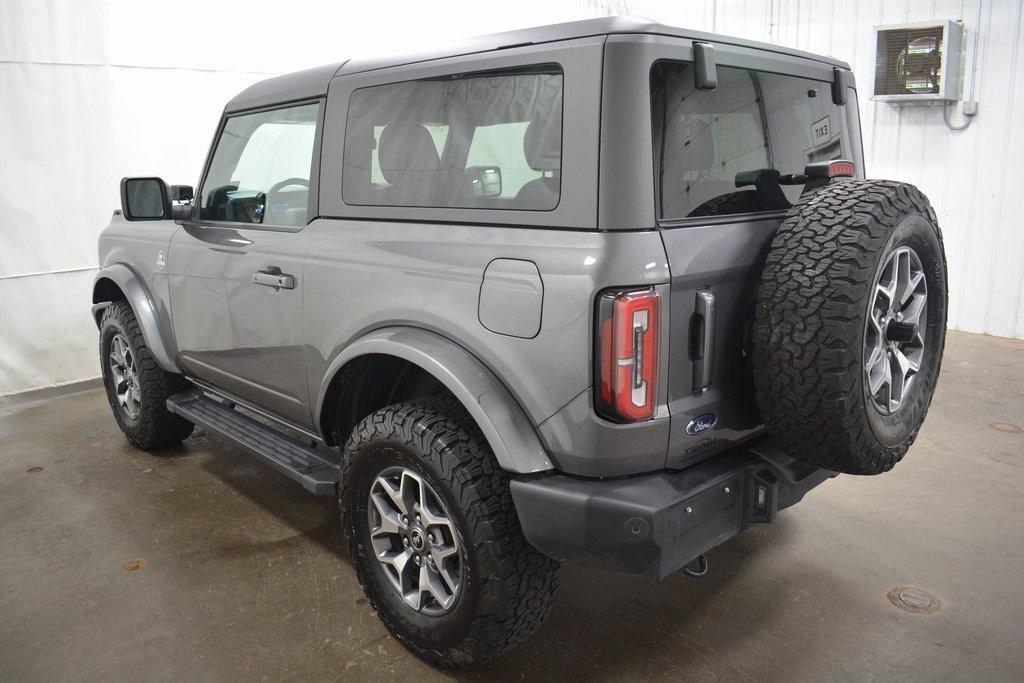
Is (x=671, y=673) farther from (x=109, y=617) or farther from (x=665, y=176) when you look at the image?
(x=109, y=617)

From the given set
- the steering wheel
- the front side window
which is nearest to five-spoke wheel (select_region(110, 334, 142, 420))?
the front side window

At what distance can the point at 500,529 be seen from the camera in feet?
6.53

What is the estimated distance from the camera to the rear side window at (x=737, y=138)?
74.0 inches

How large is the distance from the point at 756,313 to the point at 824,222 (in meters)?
0.28

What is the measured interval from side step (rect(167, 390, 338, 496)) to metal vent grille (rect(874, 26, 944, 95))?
5.57 metres

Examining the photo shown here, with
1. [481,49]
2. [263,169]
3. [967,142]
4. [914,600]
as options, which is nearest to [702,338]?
[481,49]

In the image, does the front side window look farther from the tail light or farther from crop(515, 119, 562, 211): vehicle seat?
the tail light

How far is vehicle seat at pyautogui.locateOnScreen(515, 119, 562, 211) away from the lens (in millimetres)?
1898

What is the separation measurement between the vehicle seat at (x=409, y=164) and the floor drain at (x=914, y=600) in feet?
6.45

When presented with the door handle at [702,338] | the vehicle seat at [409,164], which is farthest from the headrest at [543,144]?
the door handle at [702,338]

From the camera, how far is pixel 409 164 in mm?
2318

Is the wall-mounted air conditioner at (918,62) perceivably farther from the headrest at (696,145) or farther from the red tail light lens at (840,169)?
the headrest at (696,145)

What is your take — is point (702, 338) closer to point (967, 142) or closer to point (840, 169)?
point (840, 169)

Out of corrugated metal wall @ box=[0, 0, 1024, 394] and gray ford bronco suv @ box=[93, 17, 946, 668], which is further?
corrugated metal wall @ box=[0, 0, 1024, 394]
